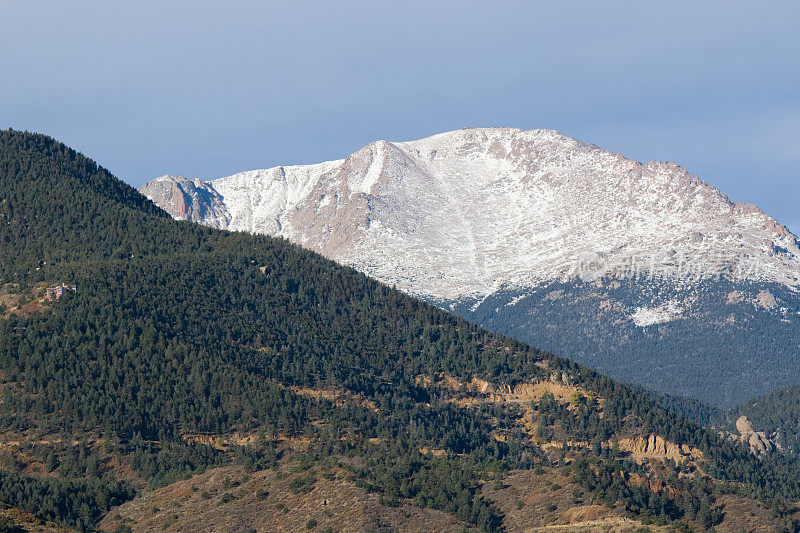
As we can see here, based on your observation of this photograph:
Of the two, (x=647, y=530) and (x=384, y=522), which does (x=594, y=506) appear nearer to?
(x=647, y=530)

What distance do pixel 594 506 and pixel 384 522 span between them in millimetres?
33816

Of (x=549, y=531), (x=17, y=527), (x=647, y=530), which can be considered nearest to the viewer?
(x=17, y=527)

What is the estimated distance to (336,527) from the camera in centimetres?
19775

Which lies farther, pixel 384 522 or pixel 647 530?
pixel 384 522

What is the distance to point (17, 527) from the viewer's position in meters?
129

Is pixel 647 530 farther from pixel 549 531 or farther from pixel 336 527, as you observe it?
pixel 336 527

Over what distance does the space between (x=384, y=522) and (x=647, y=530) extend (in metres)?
42.1

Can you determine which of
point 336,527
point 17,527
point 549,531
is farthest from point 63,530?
point 549,531

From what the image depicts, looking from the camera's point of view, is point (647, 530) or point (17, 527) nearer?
point (17, 527)

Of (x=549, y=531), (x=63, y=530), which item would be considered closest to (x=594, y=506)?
(x=549, y=531)

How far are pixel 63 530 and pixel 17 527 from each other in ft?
21.6

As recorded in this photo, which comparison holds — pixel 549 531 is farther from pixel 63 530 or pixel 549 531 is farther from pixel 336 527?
pixel 63 530

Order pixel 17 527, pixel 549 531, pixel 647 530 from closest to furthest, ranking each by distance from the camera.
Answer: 1. pixel 17 527
2. pixel 647 530
3. pixel 549 531

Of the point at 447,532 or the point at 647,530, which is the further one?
the point at 447,532
